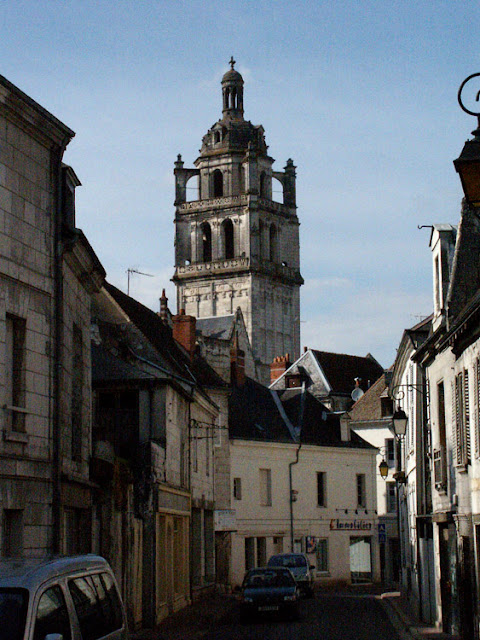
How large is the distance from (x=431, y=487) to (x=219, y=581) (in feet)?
66.3

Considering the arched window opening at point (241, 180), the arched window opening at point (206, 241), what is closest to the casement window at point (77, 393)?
the arched window opening at point (206, 241)

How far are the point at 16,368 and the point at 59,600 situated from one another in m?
7.83

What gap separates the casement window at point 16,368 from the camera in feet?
52.2

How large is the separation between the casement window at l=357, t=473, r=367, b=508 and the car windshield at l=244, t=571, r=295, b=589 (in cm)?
2257

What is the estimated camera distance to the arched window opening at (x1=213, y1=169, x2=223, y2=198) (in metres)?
108

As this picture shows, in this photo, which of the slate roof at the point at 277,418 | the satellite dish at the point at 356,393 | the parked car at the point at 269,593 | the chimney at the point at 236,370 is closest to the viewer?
Answer: the parked car at the point at 269,593

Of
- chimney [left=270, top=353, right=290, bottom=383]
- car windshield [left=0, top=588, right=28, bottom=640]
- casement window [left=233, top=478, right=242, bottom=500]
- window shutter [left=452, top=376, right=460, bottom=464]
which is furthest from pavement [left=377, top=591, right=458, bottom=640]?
chimney [left=270, top=353, right=290, bottom=383]

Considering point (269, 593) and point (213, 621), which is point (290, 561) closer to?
point (269, 593)

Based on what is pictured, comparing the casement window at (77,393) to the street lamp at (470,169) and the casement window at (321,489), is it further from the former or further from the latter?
the casement window at (321,489)

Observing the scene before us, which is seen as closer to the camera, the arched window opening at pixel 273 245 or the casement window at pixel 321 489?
the casement window at pixel 321 489

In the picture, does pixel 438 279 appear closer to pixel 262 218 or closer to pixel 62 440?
pixel 62 440

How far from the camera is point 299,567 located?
1538 inches

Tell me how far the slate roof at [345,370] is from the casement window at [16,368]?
5913 centimetres

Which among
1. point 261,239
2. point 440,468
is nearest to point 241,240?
point 261,239
